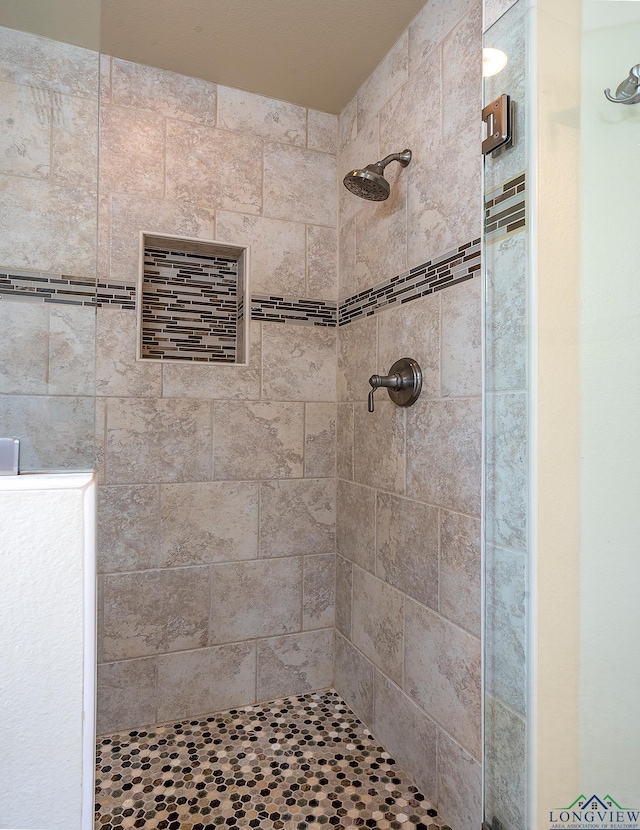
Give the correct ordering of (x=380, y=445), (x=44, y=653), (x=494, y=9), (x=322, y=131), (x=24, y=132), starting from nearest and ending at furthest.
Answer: (x=44, y=653) < (x=24, y=132) < (x=494, y=9) < (x=380, y=445) < (x=322, y=131)

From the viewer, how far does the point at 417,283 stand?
63.3 inches

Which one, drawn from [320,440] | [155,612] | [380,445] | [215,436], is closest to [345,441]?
[320,440]

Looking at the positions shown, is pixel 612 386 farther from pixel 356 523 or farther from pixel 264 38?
pixel 264 38

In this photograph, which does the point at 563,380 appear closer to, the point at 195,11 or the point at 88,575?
the point at 88,575

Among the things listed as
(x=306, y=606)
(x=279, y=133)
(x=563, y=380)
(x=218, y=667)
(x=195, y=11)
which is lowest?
(x=218, y=667)

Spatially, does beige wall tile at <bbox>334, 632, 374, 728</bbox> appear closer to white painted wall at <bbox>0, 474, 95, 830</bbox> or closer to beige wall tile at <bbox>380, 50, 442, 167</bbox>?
white painted wall at <bbox>0, 474, 95, 830</bbox>

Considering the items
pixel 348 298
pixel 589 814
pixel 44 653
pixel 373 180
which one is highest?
pixel 373 180

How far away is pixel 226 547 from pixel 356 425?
72 centimetres

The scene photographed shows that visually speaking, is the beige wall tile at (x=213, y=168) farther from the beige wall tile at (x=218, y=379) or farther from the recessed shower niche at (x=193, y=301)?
the beige wall tile at (x=218, y=379)

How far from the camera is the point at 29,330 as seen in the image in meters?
0.71

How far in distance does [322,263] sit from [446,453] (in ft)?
3.64

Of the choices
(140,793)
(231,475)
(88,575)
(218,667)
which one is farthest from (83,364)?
(218,667)

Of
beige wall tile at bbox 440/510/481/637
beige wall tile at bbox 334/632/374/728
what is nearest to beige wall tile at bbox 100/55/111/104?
beige wall tile at bbox 440/510/481/637

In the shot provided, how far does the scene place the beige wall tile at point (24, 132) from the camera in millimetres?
685
